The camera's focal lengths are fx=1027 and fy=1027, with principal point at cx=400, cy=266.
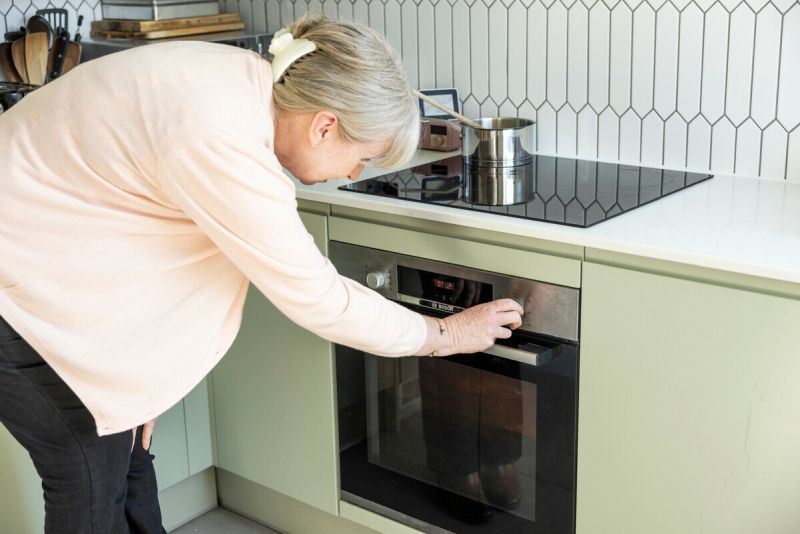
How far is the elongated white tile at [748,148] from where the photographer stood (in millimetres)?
2113

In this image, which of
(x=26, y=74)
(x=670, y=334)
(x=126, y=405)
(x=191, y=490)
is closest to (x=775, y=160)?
(x=670, y=334)

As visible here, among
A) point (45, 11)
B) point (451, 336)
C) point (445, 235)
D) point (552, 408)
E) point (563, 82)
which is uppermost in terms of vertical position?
point (45, 11)

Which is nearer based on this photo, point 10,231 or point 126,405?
point 10,231

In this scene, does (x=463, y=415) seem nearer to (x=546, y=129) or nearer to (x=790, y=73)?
(x=546, y=129)

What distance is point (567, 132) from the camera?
2385 millimetres

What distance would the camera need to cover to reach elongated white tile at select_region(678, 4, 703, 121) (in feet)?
6.95

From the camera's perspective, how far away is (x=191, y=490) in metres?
2.66

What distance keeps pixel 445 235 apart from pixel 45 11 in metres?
1.44

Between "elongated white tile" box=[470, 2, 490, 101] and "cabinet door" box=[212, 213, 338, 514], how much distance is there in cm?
61

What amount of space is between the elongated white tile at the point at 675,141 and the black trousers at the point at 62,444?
49.9 inches

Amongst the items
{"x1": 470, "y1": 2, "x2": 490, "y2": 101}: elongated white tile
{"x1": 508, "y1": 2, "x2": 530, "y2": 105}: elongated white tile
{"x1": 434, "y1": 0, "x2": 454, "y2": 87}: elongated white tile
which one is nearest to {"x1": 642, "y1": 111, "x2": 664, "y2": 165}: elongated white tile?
{"x1": 508, "y1": 2, "x2": 530, "y2": 105}: elongated white tile

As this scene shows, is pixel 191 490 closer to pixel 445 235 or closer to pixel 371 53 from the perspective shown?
pixel 445 235

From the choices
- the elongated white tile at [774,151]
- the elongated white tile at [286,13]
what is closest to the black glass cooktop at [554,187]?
the elongated white tile at [774,151]

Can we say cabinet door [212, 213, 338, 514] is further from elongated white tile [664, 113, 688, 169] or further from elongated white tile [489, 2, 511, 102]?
elongated white tile [664, 113, 688, 169]
